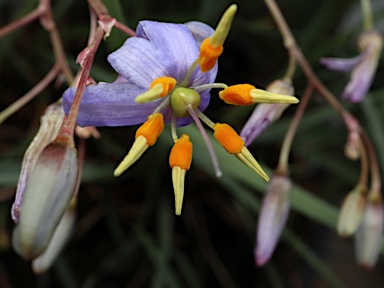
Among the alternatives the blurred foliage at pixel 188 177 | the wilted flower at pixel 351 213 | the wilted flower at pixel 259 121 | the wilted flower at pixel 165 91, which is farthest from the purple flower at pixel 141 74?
the blurred foliage at pixel 188 177

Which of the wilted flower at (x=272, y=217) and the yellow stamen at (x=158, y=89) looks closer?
the yellow stamen at (x=158, y=89)

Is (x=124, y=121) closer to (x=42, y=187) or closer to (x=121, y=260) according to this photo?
(x=42, y=187)

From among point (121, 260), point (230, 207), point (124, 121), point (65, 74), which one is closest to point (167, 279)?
point (121, 260)

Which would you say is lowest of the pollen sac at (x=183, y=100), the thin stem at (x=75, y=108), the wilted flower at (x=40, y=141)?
the wilted flower at (x=40, y=141)

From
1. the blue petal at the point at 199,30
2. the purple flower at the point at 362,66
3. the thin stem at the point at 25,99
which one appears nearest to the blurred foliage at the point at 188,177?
the purple flower at the point at 362,66

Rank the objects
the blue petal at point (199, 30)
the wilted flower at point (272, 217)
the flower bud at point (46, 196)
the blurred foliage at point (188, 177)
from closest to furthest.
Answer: the flower bud at point (46, 196), the blue petal at point (199, 30), the wilted flower at point (272, 217), the blurred foliage at point (188, 177)

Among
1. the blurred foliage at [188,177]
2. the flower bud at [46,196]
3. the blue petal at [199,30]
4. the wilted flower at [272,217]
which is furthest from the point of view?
the blurred foliage at [188,177]

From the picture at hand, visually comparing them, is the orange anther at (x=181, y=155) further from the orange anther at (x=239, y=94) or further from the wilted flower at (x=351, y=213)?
the wilted flower at (x=351, y=213)

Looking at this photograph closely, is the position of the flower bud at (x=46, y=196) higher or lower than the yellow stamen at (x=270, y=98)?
higher
